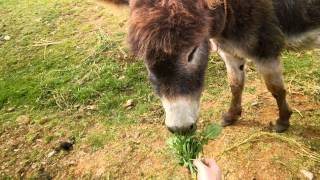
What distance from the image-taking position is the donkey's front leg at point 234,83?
10.7ft

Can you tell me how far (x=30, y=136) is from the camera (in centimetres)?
359

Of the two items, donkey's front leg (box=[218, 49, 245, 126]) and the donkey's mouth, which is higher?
the donkey's mouth

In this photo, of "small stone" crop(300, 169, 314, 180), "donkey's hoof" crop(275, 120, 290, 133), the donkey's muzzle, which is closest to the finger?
the donkey's muzzle

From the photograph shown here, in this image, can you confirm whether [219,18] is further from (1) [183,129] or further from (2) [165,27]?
(1) [183,129]

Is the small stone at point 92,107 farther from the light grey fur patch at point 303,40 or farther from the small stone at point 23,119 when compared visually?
the light grey fur patch at point 303,40

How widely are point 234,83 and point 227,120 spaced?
1.08 ft

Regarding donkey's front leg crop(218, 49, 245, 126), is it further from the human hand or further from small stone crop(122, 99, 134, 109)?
the human hand

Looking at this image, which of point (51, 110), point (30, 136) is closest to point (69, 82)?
point (51, 110)

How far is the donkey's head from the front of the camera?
2.02m

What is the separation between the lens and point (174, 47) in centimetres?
202

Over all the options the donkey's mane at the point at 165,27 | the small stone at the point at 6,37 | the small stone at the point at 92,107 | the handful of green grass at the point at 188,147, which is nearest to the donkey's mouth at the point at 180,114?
the handful of green grass at the point at 188,147

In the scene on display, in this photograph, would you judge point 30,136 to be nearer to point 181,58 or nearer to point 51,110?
point 51,110

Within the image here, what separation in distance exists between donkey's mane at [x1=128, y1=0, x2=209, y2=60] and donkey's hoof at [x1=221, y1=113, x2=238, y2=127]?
1.46 meters

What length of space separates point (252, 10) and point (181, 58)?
2.71ft
